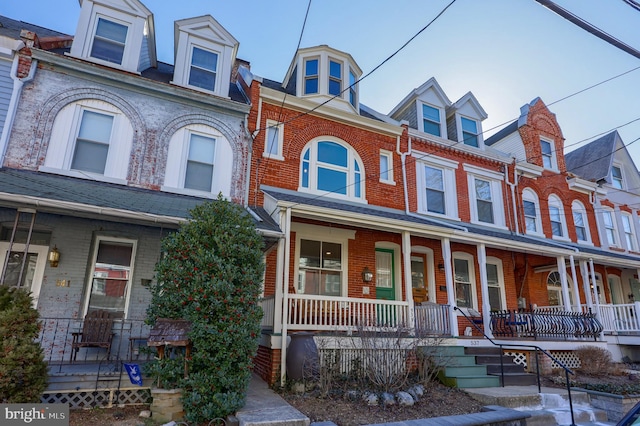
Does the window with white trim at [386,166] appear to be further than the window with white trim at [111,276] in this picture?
Yes

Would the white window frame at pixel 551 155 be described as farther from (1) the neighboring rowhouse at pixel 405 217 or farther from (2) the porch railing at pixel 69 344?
(2) the porch railing at pixel 69 344

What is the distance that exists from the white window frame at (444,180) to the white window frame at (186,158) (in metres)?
5.89

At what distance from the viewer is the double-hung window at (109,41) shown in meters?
9.08

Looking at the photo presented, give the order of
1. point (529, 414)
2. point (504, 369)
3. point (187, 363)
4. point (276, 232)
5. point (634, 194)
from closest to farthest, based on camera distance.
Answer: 1. point (187, 363)
2. point (529, 414)
3. point (276, 232)
4. point (504, 369)
5. point (634, 194)

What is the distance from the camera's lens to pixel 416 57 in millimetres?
7047

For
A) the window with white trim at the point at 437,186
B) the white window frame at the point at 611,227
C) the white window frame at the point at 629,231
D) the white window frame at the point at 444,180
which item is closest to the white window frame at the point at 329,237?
the white window frame at the point at 444,180

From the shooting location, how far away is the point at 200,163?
9367mm

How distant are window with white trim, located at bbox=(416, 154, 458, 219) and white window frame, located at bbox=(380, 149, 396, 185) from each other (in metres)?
1.03

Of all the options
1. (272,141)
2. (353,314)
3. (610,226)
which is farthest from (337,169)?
(610,226)

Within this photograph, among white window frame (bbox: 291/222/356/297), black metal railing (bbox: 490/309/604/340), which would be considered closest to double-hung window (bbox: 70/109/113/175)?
white window frame (bbox: 291/222/356/297)

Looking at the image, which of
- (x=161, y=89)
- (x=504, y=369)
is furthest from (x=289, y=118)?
(x=504, y=369)

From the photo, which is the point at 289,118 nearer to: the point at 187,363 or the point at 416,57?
the point at 416,57

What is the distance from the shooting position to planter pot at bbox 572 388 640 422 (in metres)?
6.73

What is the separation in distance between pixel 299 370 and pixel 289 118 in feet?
21.7
